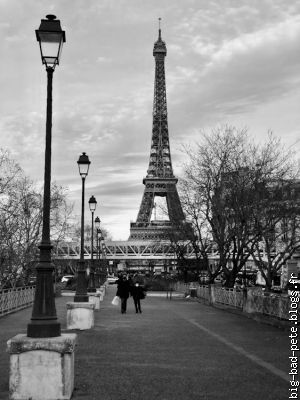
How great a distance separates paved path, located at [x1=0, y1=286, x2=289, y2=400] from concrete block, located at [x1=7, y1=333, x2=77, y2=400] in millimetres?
483

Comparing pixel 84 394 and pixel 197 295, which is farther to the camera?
pixel 197 295

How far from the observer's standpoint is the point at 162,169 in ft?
397

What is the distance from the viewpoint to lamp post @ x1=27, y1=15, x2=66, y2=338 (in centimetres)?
865

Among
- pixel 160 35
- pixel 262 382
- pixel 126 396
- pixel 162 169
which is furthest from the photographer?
pixel 160 35

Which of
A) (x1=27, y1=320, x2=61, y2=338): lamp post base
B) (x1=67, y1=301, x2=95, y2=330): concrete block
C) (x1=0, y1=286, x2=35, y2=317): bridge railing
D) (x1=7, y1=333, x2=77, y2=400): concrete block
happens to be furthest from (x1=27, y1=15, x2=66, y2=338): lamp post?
(x1=0, y1=286, x2=35, y2=317): bridge railing

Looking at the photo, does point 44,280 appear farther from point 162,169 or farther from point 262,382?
point 162,169

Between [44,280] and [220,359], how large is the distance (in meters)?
4.80

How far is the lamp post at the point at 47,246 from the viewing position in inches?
340

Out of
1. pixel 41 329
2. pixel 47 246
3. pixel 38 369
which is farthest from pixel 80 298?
pixel 38 369

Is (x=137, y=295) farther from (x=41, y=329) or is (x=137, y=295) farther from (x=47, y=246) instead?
(x=41, y=329)

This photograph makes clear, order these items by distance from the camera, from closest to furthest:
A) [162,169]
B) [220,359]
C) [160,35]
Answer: [220,359], [162,169], [160,35]

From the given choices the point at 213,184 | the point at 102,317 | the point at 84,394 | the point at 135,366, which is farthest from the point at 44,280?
the point at 213,184

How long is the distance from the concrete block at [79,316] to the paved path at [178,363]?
15.2 inches

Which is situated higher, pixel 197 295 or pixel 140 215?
pixel 140 215
